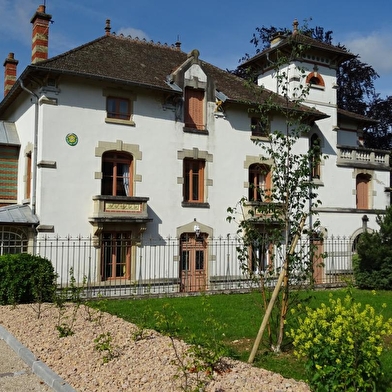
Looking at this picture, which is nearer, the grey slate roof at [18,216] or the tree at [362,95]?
the grey slate roof at [18,216]

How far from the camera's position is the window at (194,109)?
1875 centimetres

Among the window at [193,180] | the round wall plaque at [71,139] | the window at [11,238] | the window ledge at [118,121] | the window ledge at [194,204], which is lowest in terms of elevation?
the window at [11,238]

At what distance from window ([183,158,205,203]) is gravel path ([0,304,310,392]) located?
899cm

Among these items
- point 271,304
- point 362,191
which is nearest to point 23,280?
point 271,304

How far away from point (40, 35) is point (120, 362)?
14285 mm

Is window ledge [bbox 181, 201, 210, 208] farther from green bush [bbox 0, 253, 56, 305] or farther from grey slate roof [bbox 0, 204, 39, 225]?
green bush [bbox 0, 253, 56, 305]

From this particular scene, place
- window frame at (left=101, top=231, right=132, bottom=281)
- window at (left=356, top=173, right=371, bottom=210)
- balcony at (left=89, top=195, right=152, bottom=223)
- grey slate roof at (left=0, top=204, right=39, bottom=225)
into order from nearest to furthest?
grey slate roof at (left=0, top=204, right=39, bottom=225)
balcony at (left=89, top=195, right=152, bottom=223)
window frame at (left=101, top=231, right=132, bottom=281)
window at (left=356, top=173, right=371, bottom=210)

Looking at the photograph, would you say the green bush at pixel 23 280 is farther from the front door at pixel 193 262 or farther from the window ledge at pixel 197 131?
the window ledge at pixel 197 131

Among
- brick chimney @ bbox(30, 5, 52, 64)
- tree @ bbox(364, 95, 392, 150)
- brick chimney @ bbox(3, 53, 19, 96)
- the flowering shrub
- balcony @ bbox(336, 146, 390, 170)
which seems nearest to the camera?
the flowering shrub

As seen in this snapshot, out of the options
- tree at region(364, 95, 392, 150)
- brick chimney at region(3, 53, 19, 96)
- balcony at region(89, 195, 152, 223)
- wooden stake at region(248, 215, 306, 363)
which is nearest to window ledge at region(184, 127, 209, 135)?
balcony at region(89, 195, 152, 223)

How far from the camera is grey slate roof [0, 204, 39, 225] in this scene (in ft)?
50.4

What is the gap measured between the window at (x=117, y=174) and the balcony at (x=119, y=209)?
697mm

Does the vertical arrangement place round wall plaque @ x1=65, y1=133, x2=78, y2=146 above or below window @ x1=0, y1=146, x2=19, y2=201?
above

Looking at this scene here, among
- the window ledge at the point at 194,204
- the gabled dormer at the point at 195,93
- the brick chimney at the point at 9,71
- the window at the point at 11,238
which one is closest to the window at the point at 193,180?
the window ledge at the point at 194,204
